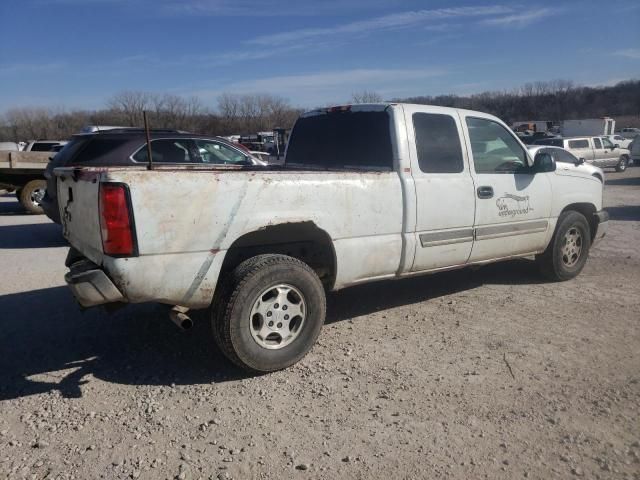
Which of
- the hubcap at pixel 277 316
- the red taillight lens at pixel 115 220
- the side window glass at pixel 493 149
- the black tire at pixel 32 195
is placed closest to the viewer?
the red taillight lens at pixel 115 220

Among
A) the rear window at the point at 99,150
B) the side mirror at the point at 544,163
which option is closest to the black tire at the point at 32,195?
the rear window at the point at 99,150

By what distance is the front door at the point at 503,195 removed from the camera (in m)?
4.95

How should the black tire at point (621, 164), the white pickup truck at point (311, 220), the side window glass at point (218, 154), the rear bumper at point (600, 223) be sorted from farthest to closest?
the black tire at point (621, 164)
the side window glass at point (218, 154)
the rear bumper at point (600, 223)
the white pickup truck at point (311, 220)

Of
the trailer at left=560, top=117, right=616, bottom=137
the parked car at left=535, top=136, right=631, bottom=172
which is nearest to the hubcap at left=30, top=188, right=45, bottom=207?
the parked car at left=535, top=136, right=631, bottom=172

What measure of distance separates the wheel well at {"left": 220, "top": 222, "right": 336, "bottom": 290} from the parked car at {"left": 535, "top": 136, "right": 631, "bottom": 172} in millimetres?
21643

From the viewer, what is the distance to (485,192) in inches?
193

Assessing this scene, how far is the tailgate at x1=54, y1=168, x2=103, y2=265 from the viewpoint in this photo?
328 cm

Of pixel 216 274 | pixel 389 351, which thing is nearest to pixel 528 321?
pixel 389 351

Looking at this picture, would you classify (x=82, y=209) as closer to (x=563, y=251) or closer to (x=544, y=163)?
(x=544, y=163)

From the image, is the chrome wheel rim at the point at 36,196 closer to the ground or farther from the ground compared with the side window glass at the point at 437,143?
closer to the ground

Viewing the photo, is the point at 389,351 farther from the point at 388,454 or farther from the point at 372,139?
the point at 372,139

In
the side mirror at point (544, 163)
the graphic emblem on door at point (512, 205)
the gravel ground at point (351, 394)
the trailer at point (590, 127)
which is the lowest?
the gravel ground at point (351, 394)

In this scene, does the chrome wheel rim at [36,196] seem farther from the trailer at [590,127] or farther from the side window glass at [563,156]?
the trailer at [590,127]

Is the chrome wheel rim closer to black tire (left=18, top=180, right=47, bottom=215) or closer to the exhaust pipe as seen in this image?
black tire (left=18, top=180, right=47, bottom=215)
